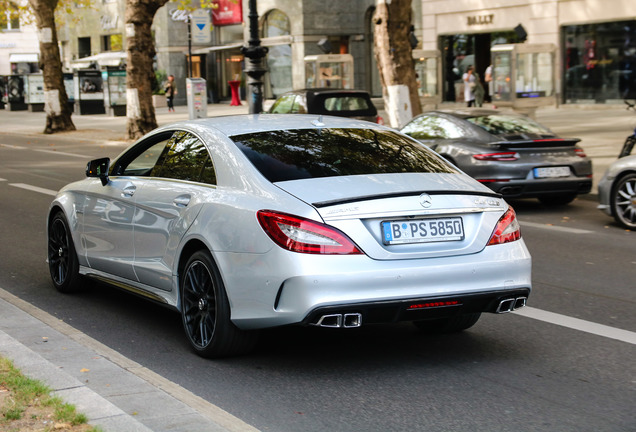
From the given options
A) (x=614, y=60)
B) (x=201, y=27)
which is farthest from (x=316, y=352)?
(x=201, y=27)

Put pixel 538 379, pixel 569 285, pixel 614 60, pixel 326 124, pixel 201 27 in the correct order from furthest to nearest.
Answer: pixel 201 27
pixel 614 60
pixel 569 285
pixel 326 124
pixel 538 379

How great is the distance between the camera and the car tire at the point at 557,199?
44.9ft

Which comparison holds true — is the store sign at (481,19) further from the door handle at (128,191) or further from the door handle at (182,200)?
the door handle at (182,200)

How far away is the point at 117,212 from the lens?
6.91 metres

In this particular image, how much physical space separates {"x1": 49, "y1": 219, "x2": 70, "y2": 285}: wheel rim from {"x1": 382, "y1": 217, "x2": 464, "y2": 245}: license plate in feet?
11.3

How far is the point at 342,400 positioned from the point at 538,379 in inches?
44.5

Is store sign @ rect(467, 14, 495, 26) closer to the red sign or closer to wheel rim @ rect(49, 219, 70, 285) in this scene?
the red sign

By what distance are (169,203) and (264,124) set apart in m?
0.80

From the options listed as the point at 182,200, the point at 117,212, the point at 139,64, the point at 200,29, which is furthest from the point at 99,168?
the point at 200,29

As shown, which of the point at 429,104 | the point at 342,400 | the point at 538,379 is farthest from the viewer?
the point at 429,104

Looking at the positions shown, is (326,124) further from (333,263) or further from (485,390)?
(485,390)

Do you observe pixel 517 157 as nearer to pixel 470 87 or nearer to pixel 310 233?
pixel 310 233

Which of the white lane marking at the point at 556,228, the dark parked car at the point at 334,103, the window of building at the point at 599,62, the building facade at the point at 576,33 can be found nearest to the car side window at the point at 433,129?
the white lane marking at the point at 556,228

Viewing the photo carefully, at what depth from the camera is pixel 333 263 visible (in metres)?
5.09
